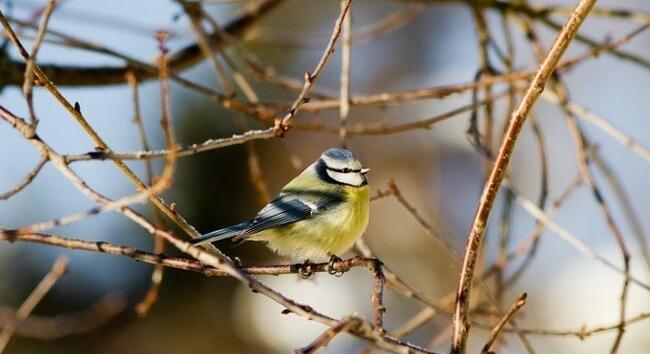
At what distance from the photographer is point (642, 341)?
5.88 m

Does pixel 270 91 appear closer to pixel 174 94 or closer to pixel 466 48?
pixel 174 94

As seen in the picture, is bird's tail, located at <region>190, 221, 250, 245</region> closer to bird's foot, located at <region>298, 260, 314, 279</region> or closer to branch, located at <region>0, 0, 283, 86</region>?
bird's foot, located at <region>298, 260, 314, 279</region>

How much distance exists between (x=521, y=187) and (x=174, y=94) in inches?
142

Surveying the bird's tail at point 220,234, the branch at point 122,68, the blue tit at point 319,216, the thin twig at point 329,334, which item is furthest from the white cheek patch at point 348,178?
the thin twig at point 329,334

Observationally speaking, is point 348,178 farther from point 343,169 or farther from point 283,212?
point 283,212

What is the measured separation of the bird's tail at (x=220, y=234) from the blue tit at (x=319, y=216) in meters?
0.11

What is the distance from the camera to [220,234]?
186 centimetres

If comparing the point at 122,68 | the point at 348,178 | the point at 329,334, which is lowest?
the point at 329,334

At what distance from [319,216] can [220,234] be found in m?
0.57

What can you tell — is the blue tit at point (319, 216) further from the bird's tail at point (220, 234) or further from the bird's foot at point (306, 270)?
the bird's foot at point (306, 270)

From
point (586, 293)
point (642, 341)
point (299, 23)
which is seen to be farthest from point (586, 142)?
point (299, 23)

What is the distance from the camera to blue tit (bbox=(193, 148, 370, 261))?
229cm

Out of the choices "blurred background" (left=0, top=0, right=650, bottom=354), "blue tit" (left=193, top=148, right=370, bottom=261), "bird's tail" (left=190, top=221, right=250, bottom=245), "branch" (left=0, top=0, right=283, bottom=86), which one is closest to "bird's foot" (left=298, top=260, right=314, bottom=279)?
"bird's tail" (left=190, top=221, right=250, bottom=245)

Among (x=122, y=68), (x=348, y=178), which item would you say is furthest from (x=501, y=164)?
(x=122, y=68)
